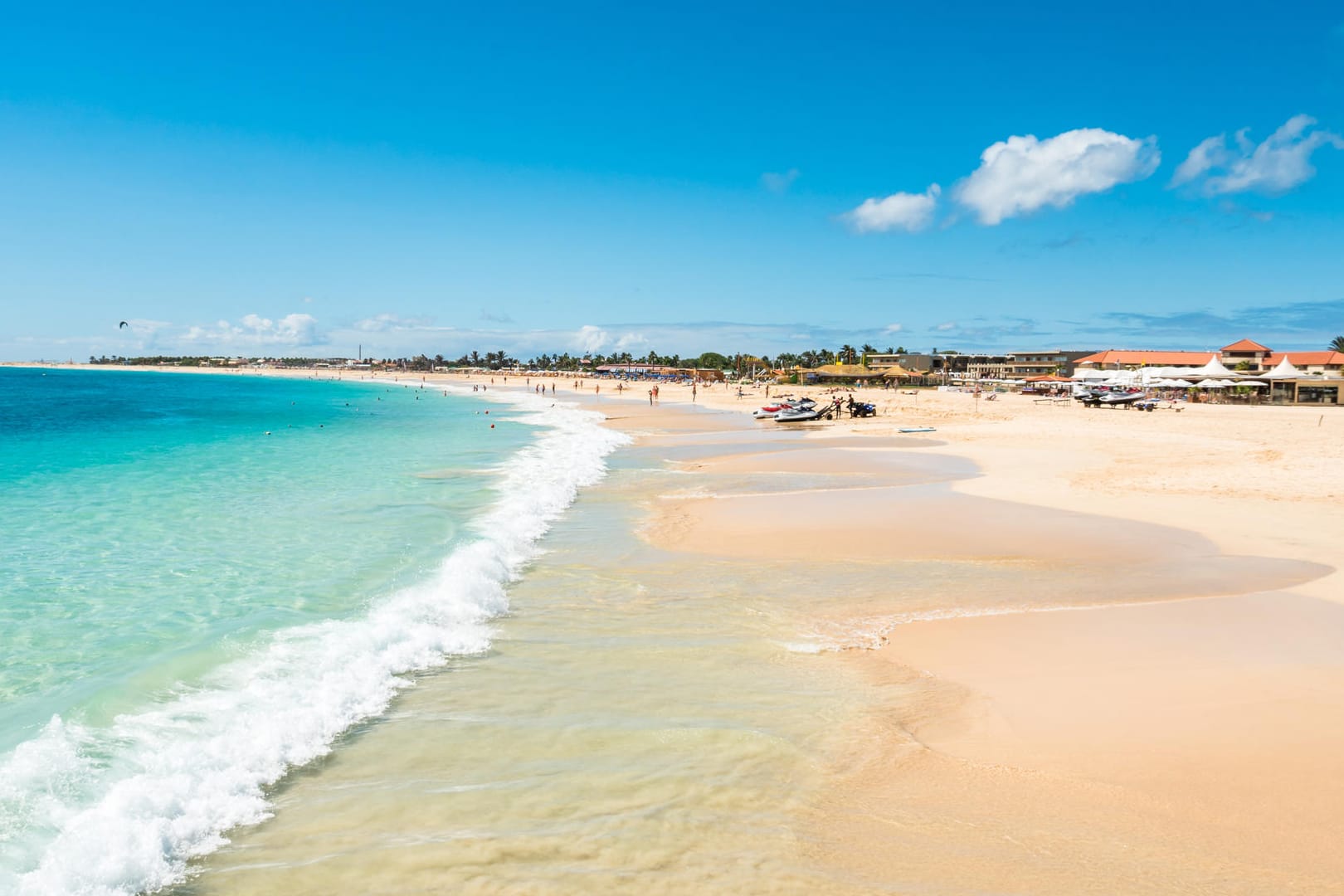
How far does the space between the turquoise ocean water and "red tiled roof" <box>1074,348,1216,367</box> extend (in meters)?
91.1

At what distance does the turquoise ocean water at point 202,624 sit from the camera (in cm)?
539

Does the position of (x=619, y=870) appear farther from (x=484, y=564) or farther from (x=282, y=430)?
(x=282, y=430)

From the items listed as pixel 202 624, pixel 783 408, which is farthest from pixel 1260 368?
pixel 202 624

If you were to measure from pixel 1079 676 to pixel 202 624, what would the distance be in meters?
9.81

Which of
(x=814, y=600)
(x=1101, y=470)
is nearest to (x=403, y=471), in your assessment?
(x=814, y=600)

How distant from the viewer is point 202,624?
956cm

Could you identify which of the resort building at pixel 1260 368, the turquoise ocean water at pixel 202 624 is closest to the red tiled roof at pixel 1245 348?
the resort building at pixel 1260 368

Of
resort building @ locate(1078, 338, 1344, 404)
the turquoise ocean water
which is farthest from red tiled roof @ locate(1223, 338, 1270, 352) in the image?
the turquoise ocean water

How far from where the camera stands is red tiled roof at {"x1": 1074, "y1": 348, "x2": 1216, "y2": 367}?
92.4 metres

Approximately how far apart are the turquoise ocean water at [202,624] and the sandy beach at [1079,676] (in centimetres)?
403

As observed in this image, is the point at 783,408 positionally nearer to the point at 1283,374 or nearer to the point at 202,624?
the point at 202,624

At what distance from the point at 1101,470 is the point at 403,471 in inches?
795

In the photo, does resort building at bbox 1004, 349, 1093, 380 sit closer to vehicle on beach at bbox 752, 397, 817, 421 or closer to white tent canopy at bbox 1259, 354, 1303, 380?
white tent canopy at bbox 1259, 354, 1303, 380

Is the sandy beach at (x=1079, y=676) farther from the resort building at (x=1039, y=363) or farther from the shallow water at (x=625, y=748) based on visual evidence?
the resort building at (x=1039, y=363)
